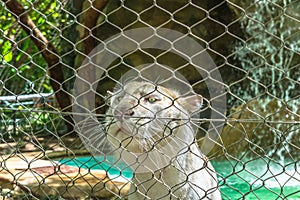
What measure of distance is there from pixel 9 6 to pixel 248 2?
3163mm

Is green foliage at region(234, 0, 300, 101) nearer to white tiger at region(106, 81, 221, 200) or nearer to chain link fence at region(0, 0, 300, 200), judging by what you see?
chain link fence at region(0, 0, 300, 200)

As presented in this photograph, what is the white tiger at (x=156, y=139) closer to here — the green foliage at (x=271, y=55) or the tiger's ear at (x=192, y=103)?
the tiger's ear at (x=192, y=103)

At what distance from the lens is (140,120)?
231cm

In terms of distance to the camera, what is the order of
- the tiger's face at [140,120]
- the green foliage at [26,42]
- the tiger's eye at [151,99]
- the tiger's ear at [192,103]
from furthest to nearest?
1. the green foliage at [26,42]
2. the tiger's ear at [192,103]
3. the tiger's eye at [151,99]
4. the tiger's face at [140,120]

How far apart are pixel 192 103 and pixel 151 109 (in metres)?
0.28

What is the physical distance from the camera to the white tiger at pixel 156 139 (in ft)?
7.57

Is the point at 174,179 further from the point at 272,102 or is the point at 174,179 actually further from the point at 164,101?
the point at 272,102

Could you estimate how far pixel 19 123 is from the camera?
20.4 feet

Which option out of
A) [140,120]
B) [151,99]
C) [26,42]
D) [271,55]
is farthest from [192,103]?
[26,42]

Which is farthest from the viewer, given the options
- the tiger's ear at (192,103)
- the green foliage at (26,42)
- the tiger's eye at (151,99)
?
the green foliage at (26,42)

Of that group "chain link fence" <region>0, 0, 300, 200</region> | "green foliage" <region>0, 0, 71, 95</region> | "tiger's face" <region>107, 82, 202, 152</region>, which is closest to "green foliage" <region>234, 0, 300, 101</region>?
"chain link fence" <region>0, 0, 300, 200</region>

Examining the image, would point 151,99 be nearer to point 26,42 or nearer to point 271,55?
point 271,55

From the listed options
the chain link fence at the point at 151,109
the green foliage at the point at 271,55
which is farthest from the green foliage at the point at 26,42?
the green foliage at the point at 271,55

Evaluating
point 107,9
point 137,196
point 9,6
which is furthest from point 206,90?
point 137,196
